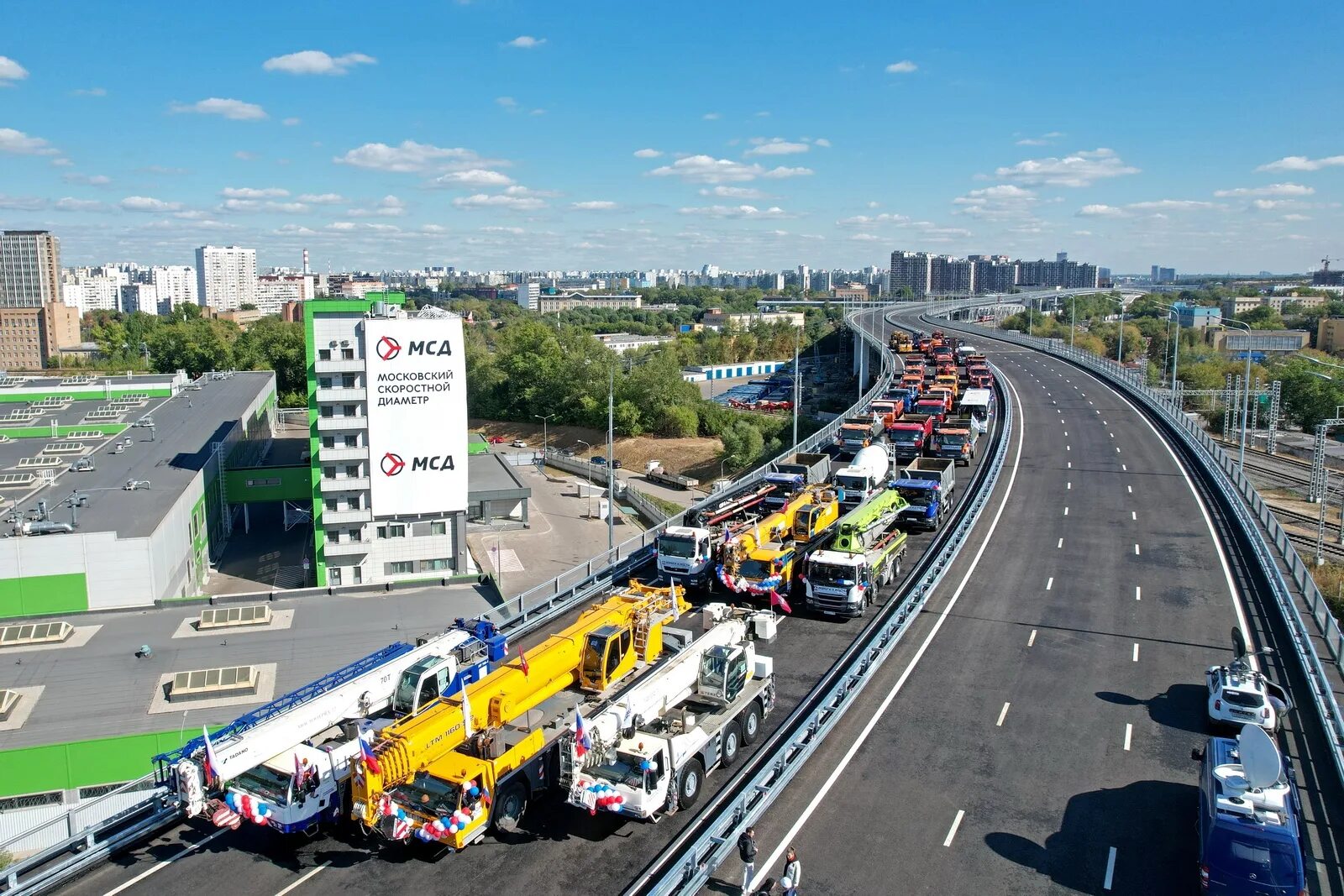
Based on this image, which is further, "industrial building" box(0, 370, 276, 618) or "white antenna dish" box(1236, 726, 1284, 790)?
"industrial building" box(0, 370, 276, 618)

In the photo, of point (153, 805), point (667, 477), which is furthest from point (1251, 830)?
point (667, 477)

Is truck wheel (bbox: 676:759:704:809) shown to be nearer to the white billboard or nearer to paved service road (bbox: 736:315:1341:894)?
paved service road (bbox: 736:315:1341:894)

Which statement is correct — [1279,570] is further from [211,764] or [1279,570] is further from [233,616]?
[233,616]

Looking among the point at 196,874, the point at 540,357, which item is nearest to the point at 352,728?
the point at 196,874

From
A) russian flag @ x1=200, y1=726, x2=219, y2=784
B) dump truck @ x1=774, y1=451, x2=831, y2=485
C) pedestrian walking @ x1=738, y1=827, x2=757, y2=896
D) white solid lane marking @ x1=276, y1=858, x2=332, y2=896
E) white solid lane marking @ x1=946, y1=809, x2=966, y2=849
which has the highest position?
dump truck @ x1=774, y1=451, x2=831, y2=485

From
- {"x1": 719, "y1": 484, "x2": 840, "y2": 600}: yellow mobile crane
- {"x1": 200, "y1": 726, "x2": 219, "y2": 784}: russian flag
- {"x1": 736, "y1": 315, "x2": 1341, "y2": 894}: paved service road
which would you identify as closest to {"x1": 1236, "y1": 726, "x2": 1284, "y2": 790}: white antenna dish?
{"x1": 736, "y1": 315, "x2": 1341, "y2": 894}: paved service road

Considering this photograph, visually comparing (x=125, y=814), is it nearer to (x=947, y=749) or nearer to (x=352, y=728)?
(x=352, y=728)
